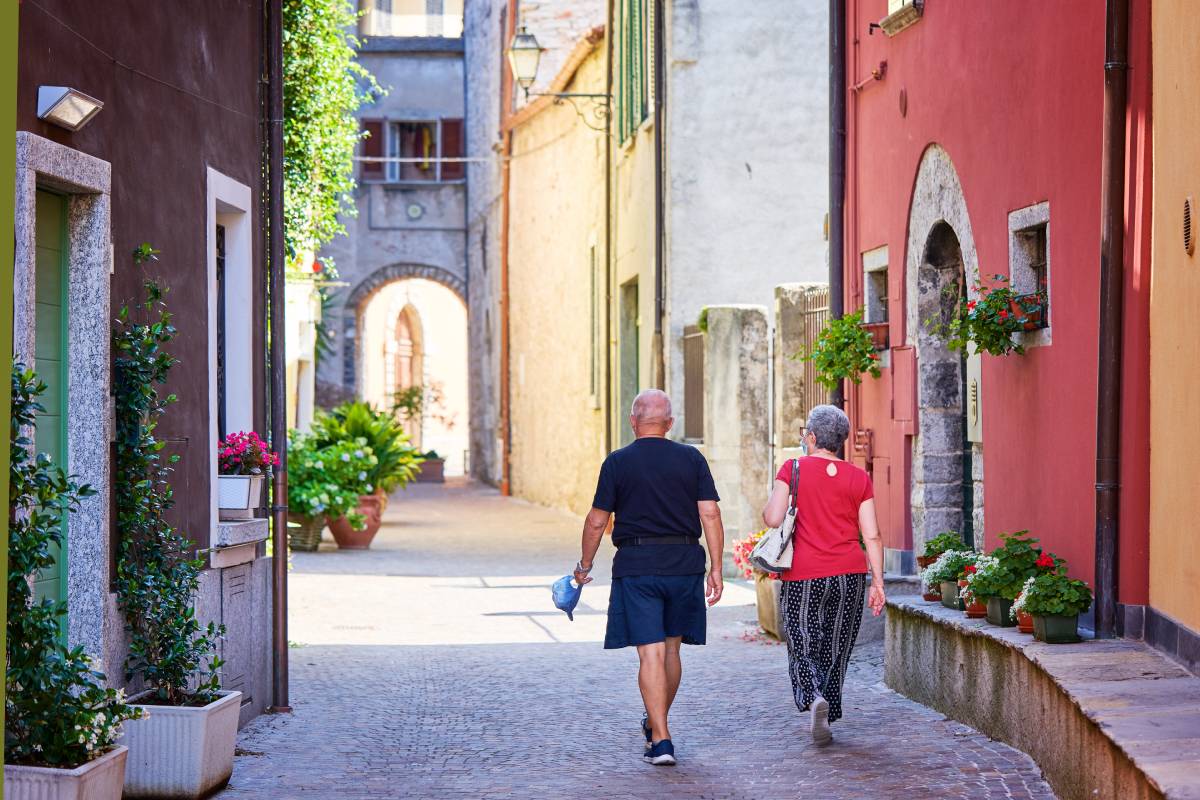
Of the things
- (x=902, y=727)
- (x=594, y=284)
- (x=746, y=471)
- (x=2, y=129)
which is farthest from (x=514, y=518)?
(x=2, y=129)

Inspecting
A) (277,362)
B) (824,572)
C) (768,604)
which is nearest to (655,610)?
(824,572)

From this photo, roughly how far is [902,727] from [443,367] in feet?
126

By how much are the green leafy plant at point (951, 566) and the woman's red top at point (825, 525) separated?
0.99 m

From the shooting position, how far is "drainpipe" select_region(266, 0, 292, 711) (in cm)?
885

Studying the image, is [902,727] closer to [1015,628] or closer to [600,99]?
[1015,628]

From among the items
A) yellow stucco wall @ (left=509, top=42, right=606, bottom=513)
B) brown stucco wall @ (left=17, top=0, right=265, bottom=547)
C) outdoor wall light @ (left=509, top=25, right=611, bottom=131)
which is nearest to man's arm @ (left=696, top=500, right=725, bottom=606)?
brown stucco wall @ (left=17, top=0, right=265, bottom=547)

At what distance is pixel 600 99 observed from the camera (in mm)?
22000

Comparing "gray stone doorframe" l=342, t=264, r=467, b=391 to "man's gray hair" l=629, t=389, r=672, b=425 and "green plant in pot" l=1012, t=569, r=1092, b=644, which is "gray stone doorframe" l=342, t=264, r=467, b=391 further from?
"green plant in pot" l=1012, t=569, r=1092, b=644

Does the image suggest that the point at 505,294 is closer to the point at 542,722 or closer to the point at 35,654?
the point at 542,722

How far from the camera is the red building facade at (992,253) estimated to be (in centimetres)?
737

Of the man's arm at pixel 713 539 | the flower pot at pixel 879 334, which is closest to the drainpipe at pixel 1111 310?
the man's arm at pixel 713 539

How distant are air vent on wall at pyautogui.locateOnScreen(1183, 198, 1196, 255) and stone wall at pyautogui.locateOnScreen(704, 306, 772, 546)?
9.52 metres

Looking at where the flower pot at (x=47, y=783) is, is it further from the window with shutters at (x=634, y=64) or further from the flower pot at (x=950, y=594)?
the window with shutters at (x=634, y=64)

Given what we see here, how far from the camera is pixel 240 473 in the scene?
845 cm
